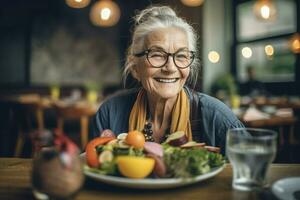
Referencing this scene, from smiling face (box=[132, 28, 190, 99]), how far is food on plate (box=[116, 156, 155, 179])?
0.82 meters

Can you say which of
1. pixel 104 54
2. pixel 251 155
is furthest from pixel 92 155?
pixel 104 54

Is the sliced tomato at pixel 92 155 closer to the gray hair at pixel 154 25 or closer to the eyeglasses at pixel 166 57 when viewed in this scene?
the eyeglasses at pixel 166 57

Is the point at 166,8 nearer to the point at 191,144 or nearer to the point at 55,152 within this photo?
the point at 191,144

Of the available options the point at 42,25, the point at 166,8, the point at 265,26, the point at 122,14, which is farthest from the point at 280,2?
the point at 166,8

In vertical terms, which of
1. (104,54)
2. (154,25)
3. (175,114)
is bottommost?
(175,114)

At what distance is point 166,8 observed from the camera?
2.00 metres

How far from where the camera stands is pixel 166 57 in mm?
1768

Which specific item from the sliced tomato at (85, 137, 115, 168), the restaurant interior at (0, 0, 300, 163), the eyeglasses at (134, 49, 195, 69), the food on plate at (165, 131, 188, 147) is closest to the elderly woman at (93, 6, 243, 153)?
the eyeglasses at (134, 49, 195, 69)

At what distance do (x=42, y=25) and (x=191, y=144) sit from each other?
25.0ft

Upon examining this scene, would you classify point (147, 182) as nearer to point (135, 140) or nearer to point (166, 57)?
point (135, 140)

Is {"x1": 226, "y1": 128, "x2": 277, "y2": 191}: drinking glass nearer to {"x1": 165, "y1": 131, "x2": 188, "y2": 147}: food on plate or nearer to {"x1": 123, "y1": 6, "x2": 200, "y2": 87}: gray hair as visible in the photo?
{"x1": 165, "y1": 131, "x2": 188, "y2": 147}: food on plate

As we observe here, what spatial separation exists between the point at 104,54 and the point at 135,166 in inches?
309

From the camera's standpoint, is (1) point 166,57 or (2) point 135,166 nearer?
(2) point 135,166

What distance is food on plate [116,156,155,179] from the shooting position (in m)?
0.97
